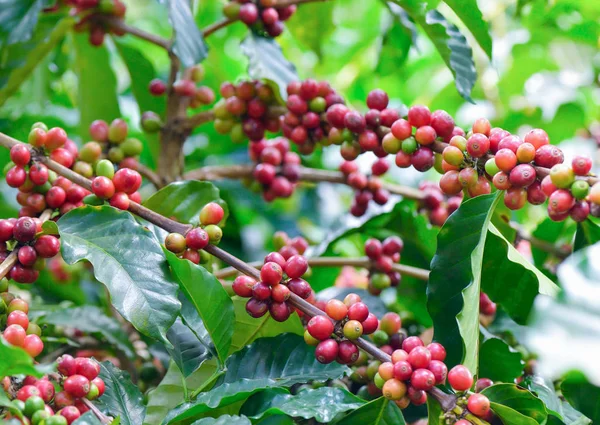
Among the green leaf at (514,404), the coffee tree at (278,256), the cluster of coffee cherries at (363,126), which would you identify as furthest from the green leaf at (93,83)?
the green leaf at (514,404)

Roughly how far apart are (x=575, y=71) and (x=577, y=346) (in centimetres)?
179

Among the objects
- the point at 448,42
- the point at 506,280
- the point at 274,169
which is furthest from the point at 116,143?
the point at 506,280

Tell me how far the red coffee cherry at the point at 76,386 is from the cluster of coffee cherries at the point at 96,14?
3.00 ft

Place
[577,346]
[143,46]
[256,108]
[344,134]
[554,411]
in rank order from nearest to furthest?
1. [577,346]
2. [554,411]
3. [344,134]
4. [256,108]
5. [143,46]

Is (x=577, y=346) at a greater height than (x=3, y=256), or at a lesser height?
greater

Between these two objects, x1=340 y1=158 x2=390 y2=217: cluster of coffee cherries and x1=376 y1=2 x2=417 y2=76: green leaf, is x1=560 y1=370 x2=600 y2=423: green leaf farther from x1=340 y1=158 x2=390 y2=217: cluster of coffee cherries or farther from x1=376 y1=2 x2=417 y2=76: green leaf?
x1=376 y1=2 x2=417 y2=76: green leaf

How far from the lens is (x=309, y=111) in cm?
128

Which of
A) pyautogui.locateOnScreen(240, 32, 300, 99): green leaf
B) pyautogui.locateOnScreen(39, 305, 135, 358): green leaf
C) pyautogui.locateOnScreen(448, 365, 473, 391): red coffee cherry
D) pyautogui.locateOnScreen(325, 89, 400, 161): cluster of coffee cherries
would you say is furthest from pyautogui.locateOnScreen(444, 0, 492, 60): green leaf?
pyautogui.locateOnScreen(39, 305, 135, 358): green leaf

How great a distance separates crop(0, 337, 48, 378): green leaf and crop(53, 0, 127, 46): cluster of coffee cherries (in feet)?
3.17

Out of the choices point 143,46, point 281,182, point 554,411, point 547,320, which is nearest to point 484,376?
point 554,411

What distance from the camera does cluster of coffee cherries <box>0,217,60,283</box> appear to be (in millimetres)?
948

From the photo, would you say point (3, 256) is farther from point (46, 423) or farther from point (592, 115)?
point (592, 115)

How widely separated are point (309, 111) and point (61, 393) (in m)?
0.67

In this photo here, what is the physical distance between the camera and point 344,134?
3.92ft
